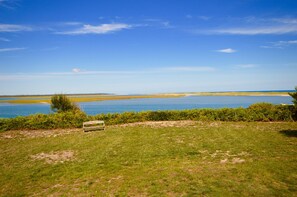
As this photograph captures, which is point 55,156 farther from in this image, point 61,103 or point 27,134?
point 61,103

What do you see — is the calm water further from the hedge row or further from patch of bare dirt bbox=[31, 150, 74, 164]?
patch of bare dirt bbox=[31, 150, 74, 164]

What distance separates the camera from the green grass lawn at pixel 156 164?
7.45m

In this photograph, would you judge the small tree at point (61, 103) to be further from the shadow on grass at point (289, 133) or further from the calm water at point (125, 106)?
the calm water at point (125, 106)

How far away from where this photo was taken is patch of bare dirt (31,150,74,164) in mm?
11578

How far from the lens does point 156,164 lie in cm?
1005

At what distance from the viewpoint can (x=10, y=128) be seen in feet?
70.3

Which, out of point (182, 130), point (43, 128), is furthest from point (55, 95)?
point (182, 130)

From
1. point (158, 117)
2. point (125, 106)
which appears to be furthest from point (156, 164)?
point (125, 106)

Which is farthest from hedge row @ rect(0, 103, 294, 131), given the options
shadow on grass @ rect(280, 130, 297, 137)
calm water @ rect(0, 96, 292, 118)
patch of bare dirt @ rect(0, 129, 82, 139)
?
calm water @ rect(0, 96, 292, 118)

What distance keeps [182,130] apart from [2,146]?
43.3ft

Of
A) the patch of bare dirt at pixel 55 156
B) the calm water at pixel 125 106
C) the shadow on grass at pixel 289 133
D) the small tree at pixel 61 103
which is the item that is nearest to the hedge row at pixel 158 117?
the shadow on grass at pixel 289 133

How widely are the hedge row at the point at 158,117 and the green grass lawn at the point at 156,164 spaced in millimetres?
5304

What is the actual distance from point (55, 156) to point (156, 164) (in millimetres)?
6103

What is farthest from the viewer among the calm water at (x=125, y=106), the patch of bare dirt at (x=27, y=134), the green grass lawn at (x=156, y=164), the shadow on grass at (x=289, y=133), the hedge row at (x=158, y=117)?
the calm water at (x=125, y=106)
